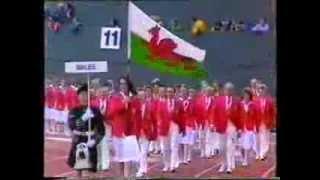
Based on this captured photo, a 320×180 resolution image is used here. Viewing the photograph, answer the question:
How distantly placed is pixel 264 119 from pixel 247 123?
0.14 meters

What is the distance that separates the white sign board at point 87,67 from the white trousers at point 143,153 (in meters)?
0.64

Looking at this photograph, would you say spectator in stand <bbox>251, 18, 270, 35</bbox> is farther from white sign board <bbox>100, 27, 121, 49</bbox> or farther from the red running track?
white sign board <bbox>100, 27, 121, 49</bbox>

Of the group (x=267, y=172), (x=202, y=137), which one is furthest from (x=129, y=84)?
(x=267, y=172)

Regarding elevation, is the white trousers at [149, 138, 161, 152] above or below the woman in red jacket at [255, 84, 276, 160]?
below

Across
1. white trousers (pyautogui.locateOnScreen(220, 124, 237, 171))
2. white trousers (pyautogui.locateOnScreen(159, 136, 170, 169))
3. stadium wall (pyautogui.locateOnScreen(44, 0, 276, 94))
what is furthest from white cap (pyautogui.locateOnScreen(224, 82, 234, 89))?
white trousers (pyautogui.locateOnScreen(159, 136, 170, 169))

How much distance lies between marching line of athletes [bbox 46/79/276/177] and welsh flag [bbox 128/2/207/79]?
Answer: 167 millimetres

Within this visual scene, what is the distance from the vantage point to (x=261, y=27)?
643cm

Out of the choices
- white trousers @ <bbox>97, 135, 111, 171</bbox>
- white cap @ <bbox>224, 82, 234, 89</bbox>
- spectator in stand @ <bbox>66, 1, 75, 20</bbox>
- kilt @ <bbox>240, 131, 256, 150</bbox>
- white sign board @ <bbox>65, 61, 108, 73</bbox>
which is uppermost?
spectator in stand @ <bbox>66, 1, 75, 20</bbox>

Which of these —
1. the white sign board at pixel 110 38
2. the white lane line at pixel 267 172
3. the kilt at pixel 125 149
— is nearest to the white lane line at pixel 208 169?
the white lane line at pixel 267 172

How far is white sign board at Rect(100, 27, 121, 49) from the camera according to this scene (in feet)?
21.3

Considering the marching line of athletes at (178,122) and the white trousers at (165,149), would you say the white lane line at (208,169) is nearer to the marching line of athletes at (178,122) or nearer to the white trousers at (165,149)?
the marching line of athletes at (178,122)
